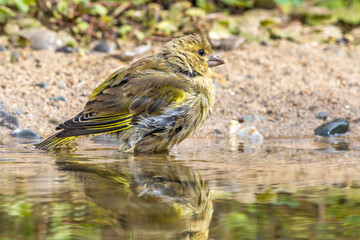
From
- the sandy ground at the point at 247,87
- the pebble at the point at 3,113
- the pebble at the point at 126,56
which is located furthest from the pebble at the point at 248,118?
the pebble at the point at 3,113

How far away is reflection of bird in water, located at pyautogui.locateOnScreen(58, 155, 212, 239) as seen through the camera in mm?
2193

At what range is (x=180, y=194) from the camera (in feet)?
9.35

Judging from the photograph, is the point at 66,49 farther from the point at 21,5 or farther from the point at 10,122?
Answer: the point at 10,122

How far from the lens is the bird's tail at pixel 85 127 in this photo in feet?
14.3

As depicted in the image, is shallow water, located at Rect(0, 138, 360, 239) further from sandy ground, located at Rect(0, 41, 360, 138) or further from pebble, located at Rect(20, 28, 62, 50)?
pebble, located at Rect(20, 28, 62, 50)

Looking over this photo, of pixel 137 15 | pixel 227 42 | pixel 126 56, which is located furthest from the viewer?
pixel 137 15

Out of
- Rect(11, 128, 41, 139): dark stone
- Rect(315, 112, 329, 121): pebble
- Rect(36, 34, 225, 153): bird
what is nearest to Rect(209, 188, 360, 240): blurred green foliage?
Rect(36, 34, 225, 153): bird

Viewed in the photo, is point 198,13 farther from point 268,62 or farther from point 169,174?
point 169,174

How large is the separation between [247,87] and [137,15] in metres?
2.44

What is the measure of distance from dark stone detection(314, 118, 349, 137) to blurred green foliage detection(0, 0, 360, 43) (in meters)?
2.87

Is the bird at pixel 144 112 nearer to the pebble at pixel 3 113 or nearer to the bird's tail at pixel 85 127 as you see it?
the bird's tail at pixel 85 127

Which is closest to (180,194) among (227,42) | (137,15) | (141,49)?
(141,49)

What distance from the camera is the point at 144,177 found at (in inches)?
130

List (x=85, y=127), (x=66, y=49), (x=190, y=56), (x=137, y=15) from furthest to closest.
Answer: (x=137, y=15) → (x=66, y=49) → (x=190, y=56) → (x=85, y=127)
